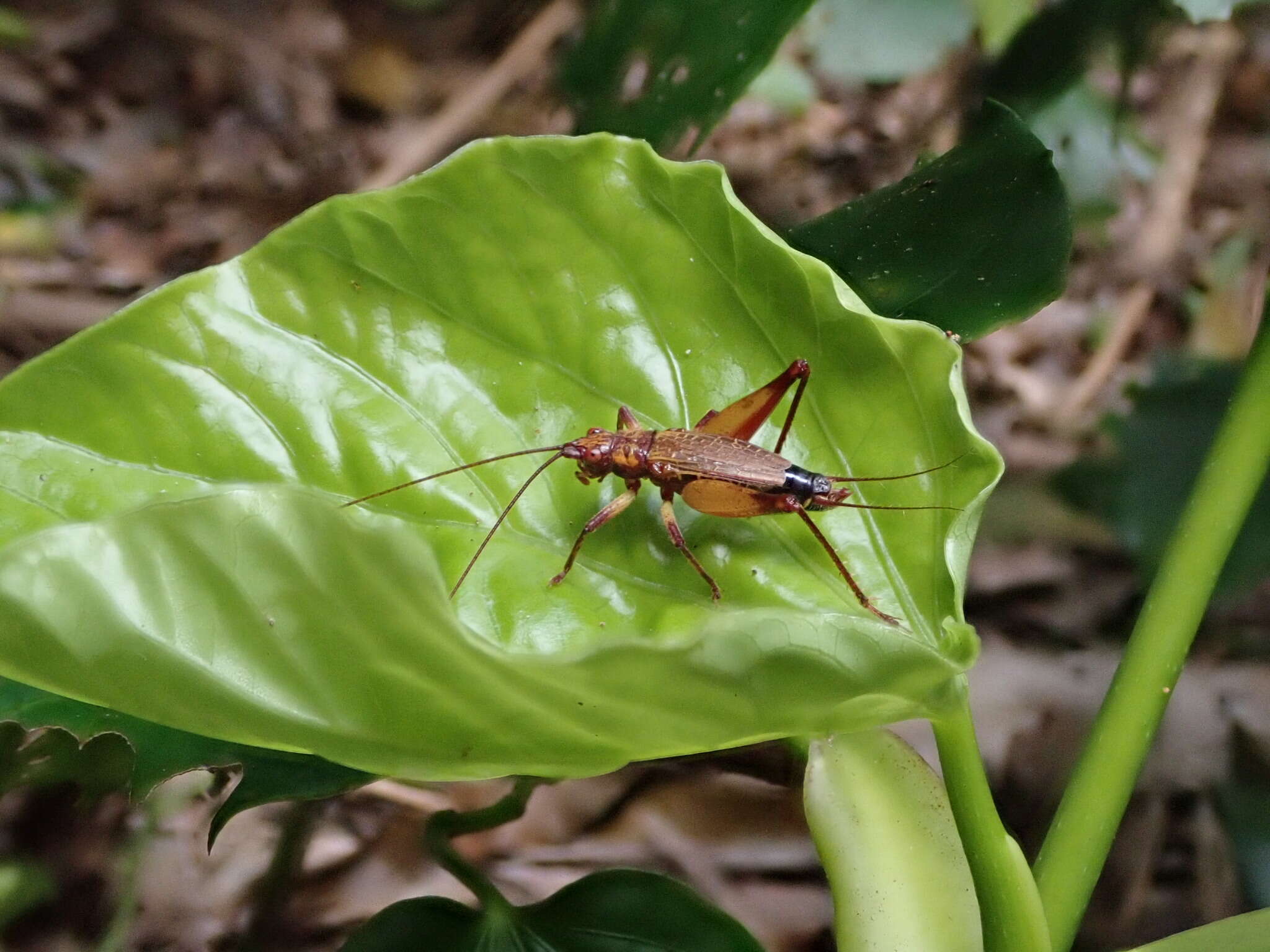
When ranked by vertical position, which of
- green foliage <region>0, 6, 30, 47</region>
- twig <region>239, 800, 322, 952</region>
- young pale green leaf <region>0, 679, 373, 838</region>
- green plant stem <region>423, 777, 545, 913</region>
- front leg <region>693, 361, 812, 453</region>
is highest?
green foliage <region>0, 6, 30, 47</region>

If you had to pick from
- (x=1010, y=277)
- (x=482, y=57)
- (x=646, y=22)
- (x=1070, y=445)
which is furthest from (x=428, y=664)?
(x=482, y=57)

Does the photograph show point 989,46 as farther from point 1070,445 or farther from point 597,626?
point 597,626

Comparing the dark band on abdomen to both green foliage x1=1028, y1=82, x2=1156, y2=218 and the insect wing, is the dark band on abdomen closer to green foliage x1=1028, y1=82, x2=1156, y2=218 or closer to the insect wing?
the insect wing

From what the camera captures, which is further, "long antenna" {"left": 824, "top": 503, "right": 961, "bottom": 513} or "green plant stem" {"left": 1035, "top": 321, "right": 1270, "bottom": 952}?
"green plant stem" {"left": 1035, "top": 321, "right": 1270, "bottom": 952}

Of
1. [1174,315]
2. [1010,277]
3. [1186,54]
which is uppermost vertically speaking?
[1186,54]

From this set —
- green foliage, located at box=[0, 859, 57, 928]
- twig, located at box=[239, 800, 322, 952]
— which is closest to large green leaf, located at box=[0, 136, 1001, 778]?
twig, located at box=[239, 800, 322, 952]

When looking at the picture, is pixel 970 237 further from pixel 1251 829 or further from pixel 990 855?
pixel 1251 829

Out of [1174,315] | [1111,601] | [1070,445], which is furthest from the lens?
[1174,315]
